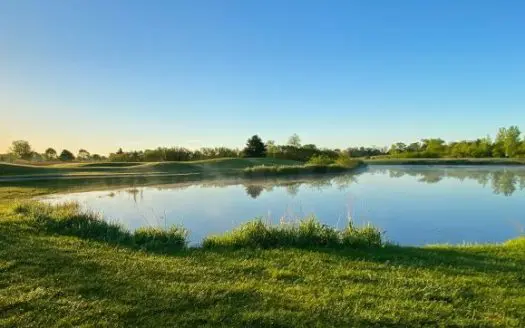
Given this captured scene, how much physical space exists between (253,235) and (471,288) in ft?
10.4

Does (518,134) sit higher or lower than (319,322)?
higher

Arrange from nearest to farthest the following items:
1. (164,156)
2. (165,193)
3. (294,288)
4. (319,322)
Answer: (319,322), (294,288), (165,193), (164,156)

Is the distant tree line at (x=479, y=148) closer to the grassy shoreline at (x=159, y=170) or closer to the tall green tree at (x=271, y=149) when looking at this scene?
the tall green tree at (x=271, y=149)

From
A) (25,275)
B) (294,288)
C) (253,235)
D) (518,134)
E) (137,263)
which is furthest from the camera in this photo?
(518,134)

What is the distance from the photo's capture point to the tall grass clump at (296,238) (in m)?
6.09

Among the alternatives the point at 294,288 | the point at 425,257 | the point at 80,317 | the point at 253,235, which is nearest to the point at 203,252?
the point at 253,235

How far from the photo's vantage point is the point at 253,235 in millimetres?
6227

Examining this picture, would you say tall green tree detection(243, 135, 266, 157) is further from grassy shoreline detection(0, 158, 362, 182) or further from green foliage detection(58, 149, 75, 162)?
green foliage detection(58, 149, 75, 162)

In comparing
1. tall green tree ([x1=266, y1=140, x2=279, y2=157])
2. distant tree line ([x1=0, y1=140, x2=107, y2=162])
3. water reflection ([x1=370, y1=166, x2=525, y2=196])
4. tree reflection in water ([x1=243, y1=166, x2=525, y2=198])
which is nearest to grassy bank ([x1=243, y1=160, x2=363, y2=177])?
tree reflection in water ([x1=243, y1=166, x2=525, y2=198])

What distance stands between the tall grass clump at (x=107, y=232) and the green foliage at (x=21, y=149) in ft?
170

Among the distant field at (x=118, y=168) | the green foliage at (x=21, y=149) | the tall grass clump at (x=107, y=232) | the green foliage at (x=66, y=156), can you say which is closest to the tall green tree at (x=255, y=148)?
the distant field at (x=118, y=168)

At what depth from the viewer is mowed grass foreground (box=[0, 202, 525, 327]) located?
3.25 m

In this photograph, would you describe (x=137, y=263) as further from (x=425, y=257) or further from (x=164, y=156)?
(x=164, y=156)

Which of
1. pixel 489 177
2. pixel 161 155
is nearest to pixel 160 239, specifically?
pixel 489 177
